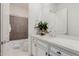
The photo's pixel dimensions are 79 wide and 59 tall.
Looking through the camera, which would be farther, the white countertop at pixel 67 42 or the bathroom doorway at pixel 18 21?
the bathroom doorway at pixel 18 21

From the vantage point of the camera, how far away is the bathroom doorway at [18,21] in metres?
4.55

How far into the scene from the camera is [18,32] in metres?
4.88

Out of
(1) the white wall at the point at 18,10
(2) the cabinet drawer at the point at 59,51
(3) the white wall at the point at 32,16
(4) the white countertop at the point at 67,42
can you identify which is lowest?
(2) the cabinet drawer at the point at 59,51

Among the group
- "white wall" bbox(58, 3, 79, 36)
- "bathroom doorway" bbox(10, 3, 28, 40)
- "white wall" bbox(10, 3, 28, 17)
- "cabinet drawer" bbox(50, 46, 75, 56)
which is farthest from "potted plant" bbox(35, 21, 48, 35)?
"bathroom doorway" bbox(10, 3, 28, 40)

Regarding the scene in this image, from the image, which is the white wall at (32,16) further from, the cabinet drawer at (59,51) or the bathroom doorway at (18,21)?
the bathroom doorway at (18,21)

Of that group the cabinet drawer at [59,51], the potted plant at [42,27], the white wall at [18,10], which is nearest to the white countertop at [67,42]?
the cabinet drawer at [59,51]

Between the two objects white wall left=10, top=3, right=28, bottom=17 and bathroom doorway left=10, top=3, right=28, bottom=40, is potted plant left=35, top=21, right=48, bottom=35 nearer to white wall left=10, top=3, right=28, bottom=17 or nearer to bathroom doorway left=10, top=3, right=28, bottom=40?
white wall left=10, top=3, right=28, bottom=17

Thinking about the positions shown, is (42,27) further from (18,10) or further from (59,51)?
(18,10)

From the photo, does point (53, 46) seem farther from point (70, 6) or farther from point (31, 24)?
point (31, 24)

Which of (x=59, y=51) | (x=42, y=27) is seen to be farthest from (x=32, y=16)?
(x=59, y=51)

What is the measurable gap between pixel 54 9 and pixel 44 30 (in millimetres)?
625

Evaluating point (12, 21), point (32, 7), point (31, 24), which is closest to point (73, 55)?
point (31, 24)

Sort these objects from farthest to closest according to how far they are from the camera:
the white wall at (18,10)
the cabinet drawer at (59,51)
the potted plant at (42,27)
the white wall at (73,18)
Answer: the white wall at (18,10) → the potted plant at (42,27) → the white wall at (73,18) → the cabinet drawer at (59,51)

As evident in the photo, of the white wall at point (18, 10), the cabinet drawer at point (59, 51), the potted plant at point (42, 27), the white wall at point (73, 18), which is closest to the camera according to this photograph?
the cabinet drawer at point (59, 51)
